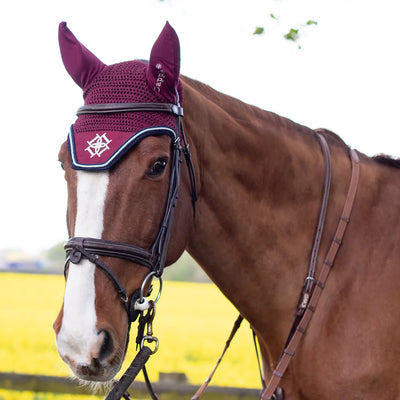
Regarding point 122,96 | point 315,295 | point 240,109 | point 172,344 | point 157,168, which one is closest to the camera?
point 157,168

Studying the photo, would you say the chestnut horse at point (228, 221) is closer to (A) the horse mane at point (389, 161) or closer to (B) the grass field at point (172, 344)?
(A) the horse mane at point (389, 161)

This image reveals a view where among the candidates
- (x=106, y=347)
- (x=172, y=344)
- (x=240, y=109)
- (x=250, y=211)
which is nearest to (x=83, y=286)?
(x=106, y=347)

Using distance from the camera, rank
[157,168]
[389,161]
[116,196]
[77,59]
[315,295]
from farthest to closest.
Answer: [389,161] < [315,295] < [77,59] < [157,168] < [116,196]

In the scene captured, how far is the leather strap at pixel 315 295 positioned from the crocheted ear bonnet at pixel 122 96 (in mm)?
1035

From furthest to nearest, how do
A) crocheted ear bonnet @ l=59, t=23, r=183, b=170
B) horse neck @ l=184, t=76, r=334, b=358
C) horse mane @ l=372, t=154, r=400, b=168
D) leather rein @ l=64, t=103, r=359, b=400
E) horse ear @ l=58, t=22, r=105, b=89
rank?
horse mane @ l=372, t=154, r=400, b=168 → horse neck @ l=184, t=76, r=334, b=358 → horse ear @ l=58, t=22, r=105, b=89 → crocheted ear bonnet @ l=59, t=23, r=183, b=170 → leather rein @ l=64, t=103, r=359, b=400

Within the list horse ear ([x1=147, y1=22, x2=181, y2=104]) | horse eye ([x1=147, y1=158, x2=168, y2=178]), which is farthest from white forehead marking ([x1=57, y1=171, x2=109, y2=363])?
horse ear ([x1=147, y1=22, x2=181, y2=104])

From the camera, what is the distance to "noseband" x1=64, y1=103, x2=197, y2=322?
2.57 metres

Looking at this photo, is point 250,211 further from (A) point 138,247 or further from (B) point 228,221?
(A) point 138,247

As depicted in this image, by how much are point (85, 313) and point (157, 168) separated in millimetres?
716

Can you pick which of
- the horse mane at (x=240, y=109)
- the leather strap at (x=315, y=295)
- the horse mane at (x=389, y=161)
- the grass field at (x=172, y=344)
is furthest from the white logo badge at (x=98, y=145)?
the horse mane at (x=389, y=161)

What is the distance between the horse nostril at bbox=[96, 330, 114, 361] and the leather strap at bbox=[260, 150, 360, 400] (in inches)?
36.9

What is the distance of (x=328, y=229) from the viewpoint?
3293mm

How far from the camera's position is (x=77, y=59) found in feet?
9.91

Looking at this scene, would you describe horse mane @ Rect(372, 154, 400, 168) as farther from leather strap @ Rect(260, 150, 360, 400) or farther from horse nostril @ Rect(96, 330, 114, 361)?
horse nostril @ Rect(96, 330, 114, 361)
